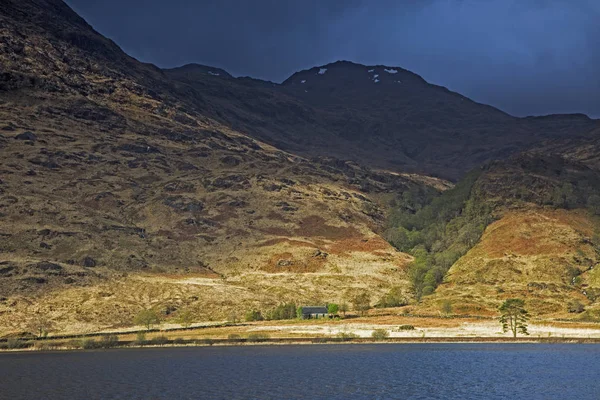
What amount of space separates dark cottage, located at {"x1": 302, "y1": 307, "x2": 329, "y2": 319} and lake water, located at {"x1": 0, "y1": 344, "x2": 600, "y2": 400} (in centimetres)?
4981

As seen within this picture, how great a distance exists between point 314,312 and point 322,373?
88684 millimetres

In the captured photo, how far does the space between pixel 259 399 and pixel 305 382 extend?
1268 centimetres

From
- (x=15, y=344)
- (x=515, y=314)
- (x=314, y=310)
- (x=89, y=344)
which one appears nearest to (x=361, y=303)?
(x=314, y=310)

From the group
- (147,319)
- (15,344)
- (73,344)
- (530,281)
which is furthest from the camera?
(530,281)

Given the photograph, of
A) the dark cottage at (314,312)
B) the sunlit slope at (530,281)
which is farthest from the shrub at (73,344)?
the sunlit slope at (530,281)

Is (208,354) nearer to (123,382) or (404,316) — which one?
(123,382)

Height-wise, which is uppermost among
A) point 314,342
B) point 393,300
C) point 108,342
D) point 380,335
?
point 393,300

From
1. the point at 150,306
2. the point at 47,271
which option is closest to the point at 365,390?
the point at 150,306

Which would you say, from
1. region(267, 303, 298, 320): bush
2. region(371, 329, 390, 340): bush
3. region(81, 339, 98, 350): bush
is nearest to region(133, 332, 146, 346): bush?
region(81, 339, 98, 350): bush

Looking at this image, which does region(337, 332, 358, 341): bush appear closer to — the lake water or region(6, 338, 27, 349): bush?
the lake water

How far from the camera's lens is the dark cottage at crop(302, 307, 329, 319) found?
171875 millimetres

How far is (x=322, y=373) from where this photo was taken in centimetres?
8400

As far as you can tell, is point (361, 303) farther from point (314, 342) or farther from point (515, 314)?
point (515, 314)

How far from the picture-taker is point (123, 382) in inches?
3209
